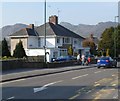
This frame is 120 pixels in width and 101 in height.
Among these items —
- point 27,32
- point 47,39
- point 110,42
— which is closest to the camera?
point 47,39

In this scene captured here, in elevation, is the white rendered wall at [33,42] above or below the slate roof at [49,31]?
below

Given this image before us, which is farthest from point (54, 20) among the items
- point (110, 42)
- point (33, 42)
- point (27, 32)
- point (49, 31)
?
point (110, 42)

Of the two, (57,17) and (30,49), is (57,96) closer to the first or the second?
(30,49)

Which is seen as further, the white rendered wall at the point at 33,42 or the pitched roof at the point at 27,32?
the white rendered wall at the point at 33,42

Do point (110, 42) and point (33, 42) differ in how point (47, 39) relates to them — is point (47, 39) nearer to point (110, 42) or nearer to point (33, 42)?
point (33, 42)

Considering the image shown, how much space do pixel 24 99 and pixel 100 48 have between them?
8963cm

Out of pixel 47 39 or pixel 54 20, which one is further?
pixel 54 20

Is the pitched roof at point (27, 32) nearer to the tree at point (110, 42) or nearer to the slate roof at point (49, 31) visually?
the slate roof at point (49, 31)

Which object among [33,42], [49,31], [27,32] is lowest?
[33,42]

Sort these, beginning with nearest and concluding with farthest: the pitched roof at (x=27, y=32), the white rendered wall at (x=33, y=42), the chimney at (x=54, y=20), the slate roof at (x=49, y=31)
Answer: the slate roof at (x=49, y=31), the pitched roof at (x=27, y=32), the white rendered wall at (x=33, y=42), the chimney at (x=54, y=20)

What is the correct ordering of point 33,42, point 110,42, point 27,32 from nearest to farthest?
1. point 27,32
2. point 33,42
3. point 110,42

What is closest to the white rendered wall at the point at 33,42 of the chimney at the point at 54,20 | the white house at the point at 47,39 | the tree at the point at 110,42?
the white house at the point at 47,39

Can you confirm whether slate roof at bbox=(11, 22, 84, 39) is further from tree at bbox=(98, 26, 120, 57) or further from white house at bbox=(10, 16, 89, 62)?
tree at bbox=(98, 26, 120, 57)

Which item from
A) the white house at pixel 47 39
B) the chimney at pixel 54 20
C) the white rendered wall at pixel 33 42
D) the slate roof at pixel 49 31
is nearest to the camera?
the white house at pixel 47 39
